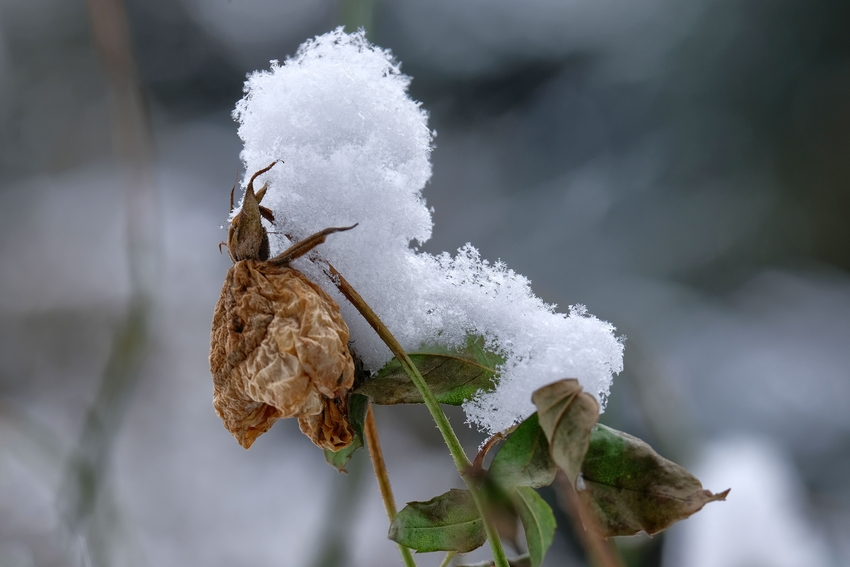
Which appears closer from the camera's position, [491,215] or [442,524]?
[442,524]

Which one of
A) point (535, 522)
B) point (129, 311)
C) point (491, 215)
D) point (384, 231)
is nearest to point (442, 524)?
point (535, 522)

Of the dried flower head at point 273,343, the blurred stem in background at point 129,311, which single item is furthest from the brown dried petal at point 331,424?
the blurred stem in background at point 129,311

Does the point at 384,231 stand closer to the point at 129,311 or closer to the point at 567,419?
the point at 567,419

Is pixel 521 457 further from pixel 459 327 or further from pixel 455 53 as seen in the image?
pixel 455 53

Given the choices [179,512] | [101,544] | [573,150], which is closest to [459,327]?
[101,544]

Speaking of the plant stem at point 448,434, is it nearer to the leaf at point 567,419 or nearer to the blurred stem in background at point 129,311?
the leaf at point 567,419

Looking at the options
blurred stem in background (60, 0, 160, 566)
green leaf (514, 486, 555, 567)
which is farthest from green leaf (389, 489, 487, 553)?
blurred stem in background (60, 0, 160, 566)
